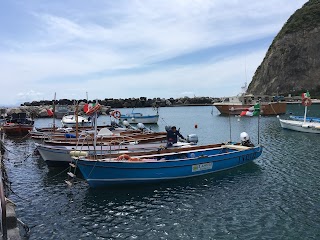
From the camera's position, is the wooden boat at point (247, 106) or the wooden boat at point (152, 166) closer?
the wooden boat at point (152, 166)

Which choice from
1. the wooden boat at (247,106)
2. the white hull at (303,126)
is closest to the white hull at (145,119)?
the wooden boat at (247,106)

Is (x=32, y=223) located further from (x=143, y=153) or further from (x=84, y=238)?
(x=143, y=153)

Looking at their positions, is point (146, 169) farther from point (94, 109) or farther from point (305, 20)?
point (305, 20)

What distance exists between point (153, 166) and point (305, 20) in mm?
129491

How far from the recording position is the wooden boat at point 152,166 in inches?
695

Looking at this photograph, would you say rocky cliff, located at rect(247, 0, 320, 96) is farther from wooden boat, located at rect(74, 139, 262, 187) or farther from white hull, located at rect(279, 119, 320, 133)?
wooden boat, located at rect(74, 139, 262, 187)

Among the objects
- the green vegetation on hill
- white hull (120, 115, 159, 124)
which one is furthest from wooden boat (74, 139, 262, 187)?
the green vegetation on hill

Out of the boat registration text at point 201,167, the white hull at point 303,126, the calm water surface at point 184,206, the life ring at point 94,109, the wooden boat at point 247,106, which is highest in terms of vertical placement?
the life ring at point 94,109

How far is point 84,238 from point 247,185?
10795 millimetres

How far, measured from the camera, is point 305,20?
12419 centimetres

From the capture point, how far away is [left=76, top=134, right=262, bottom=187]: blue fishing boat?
17.6 metres

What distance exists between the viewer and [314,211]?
1437 cm

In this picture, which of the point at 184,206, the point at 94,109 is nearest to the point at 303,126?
the point at 184,206

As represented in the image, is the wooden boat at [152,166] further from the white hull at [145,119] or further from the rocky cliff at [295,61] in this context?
the rocky cliff at [295,61]
